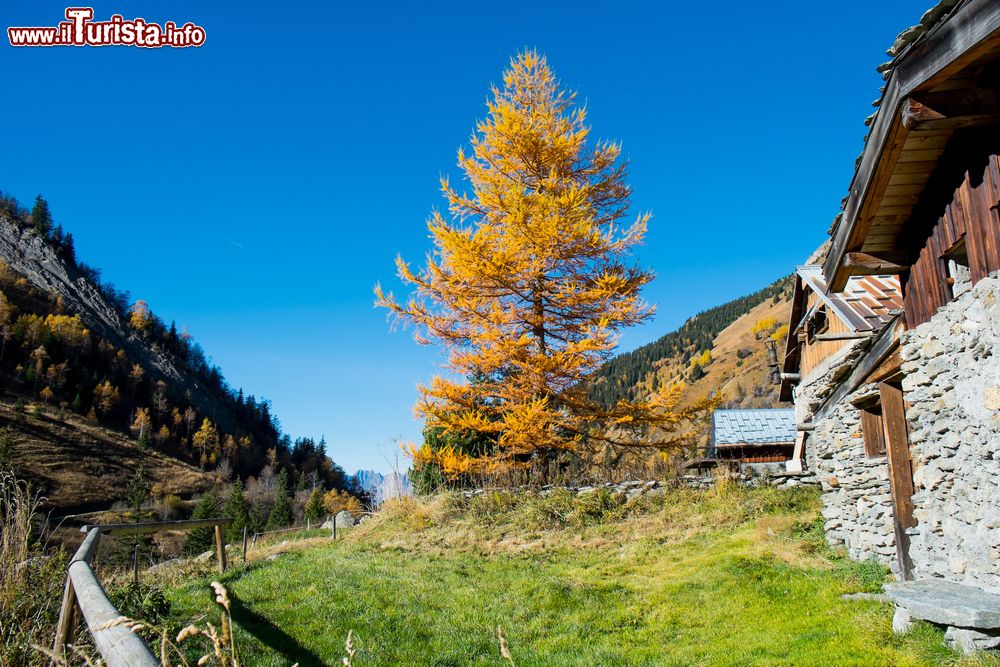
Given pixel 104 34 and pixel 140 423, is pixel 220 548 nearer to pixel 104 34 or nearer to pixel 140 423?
pixel 104 34

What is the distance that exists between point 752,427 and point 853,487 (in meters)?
16.8

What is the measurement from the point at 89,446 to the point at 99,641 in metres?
93.3

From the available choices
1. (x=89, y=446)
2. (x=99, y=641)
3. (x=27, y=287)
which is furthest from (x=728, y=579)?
(x=27, y=287)

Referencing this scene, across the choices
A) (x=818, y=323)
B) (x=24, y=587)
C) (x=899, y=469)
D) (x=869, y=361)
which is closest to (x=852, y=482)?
(x=899, y=469)

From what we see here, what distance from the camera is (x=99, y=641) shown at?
1.97 m

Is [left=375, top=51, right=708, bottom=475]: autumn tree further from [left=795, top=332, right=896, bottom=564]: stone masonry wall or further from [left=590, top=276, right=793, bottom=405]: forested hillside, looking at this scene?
[left=590, top=276, right=793, bottom=405]: forested hillside

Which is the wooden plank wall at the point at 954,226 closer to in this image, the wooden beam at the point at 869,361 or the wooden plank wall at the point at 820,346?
the wooden beam at the point at 869,361

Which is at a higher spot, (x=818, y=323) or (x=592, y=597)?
(x=818, y=323)

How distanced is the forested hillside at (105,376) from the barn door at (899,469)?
75.3m

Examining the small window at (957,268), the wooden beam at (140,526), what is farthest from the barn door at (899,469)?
the wooden beam at (140,526)

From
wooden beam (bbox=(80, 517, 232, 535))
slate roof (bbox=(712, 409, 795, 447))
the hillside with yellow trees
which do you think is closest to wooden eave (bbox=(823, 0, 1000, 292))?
wooden beam (bbox=(80, 517, 232, 535))

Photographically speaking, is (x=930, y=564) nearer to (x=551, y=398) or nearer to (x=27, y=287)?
(x=551, y=398)

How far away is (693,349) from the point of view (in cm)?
13112

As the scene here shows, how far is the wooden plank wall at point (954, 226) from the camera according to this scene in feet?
16.3
